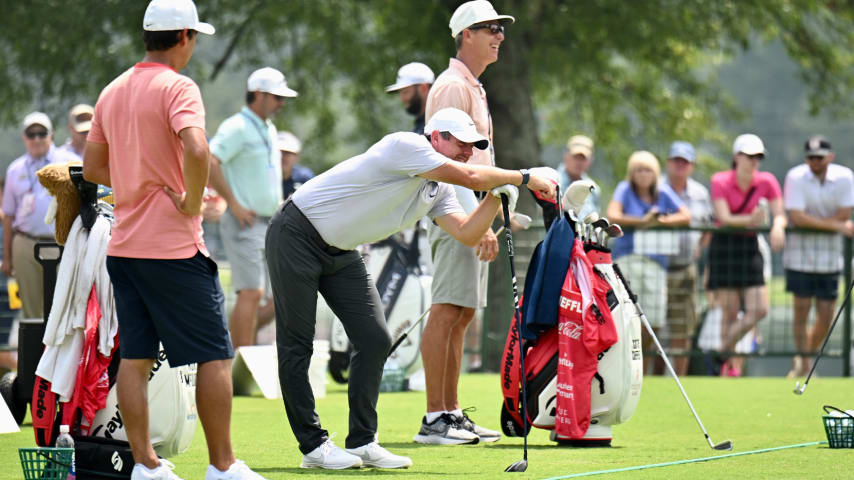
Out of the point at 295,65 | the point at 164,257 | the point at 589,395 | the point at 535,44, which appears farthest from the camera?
the point at 295,65

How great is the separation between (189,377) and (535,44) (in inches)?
383

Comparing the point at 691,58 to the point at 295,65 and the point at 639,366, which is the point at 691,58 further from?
the point at 639,366

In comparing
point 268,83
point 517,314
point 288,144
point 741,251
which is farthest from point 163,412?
point 741,251

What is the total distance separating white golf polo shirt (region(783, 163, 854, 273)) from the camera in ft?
40.0

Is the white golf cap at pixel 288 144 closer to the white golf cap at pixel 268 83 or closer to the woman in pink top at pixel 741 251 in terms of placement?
the white golf cap at pixel 268 83

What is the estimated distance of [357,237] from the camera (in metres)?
6.40

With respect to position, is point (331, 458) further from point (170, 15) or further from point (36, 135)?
point (36, 135)

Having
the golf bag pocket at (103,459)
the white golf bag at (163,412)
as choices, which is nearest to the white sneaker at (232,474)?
the golf bag pocket at (103,459)

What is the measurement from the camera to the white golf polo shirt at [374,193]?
20.4 ft

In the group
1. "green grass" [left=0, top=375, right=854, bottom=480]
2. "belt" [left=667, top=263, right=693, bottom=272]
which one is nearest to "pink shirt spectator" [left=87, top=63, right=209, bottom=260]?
"green grass" [left=0, top=375, right=854, bottom=480]

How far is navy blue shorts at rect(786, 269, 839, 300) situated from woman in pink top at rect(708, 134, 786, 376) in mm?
346

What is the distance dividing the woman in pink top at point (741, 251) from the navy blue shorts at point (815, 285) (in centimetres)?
35

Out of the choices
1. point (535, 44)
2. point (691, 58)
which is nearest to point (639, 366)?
point (535, 44)

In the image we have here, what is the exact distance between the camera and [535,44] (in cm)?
1551
